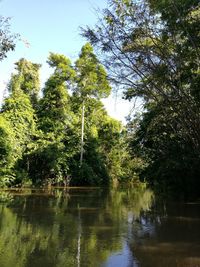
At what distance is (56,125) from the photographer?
1262 inches

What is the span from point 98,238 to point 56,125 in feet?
76.6

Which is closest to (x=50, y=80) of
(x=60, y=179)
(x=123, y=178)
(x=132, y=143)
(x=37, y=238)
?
(x=60, y=179)

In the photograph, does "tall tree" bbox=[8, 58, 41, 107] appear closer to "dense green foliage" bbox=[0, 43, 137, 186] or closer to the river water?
"dense green foliage" bbox=[0, 43, 137, 186]

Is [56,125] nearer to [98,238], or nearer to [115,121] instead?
[115,121]

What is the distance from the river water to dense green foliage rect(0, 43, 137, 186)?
12857 millimetres

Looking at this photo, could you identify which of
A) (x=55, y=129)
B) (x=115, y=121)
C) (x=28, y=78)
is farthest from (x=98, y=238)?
(x=115, y=121)

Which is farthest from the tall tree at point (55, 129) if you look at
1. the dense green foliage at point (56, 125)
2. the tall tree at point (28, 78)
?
the tall tree at point (28, 78)

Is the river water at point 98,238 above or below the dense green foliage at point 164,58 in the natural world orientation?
below

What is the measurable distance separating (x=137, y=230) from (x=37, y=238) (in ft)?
8.79

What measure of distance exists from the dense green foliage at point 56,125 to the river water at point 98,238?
12.9 metres

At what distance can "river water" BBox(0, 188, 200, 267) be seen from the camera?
23.1 feet

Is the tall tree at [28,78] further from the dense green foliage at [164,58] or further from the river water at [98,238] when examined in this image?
the river water at [98,238]

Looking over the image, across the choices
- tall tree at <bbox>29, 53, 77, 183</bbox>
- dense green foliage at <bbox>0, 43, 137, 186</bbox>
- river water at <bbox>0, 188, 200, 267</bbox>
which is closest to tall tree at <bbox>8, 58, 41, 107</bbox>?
dense green foliage at <bbox>0, 43, 137, 186</bbox>

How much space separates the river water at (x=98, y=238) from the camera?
7.04 metres
